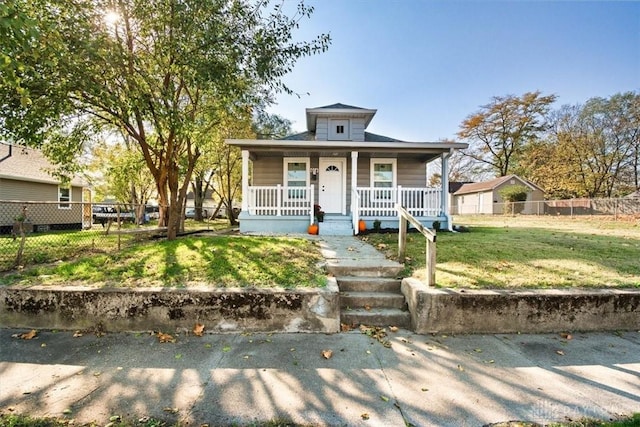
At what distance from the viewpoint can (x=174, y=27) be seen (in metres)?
6.12

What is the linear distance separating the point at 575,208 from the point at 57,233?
31.5m

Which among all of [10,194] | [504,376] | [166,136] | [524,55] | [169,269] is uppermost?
[524,55]

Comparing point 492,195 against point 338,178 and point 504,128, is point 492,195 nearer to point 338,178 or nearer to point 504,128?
point 504,128

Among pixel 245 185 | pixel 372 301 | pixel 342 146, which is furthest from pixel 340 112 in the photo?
pixel 372 301

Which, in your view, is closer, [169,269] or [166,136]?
[169,269]

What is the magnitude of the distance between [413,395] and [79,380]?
2.75 meters

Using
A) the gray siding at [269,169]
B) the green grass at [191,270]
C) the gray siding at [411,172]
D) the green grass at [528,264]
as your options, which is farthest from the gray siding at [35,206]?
the green grass at [528,264]

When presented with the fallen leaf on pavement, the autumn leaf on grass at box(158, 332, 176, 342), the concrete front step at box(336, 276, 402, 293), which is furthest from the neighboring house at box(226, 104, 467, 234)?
the autumn leaf on grass at box(158, 332, 176, 342)

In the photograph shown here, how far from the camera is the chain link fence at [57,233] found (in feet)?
19.3

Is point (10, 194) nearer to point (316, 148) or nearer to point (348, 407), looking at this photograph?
point (316, 148)

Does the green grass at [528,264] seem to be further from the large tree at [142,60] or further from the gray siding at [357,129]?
the gray siding at [357,129]

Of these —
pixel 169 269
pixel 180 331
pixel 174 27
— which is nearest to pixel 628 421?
pixel 180 331

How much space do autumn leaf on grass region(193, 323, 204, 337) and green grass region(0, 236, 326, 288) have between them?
0.53 metres

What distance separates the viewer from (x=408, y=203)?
10219mm
